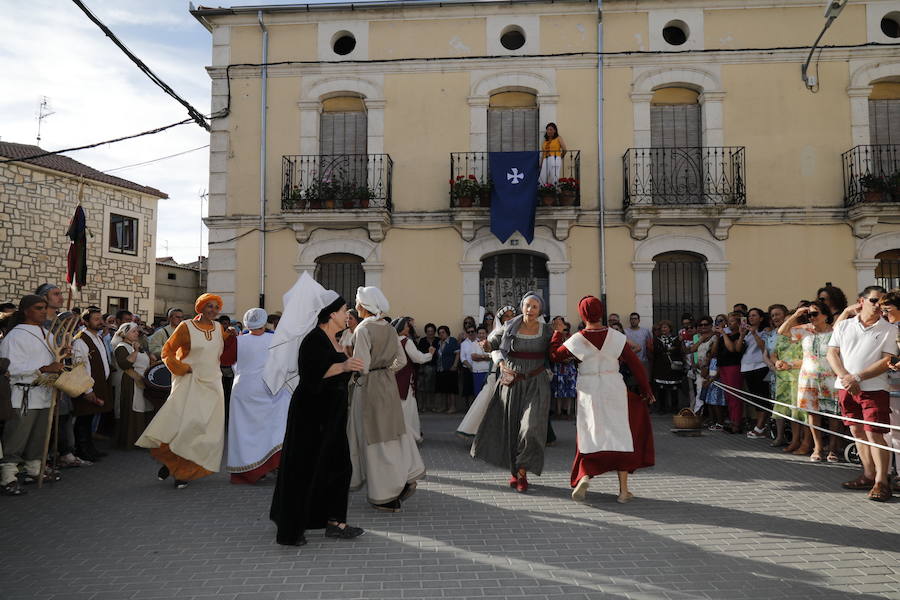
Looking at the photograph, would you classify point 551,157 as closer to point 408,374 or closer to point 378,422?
point 408,374

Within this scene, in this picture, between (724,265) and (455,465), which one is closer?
(455,465)

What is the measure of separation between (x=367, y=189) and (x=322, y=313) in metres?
9.49

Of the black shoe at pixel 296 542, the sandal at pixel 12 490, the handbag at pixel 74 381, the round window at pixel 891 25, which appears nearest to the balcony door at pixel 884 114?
the round window at pixel 891 25

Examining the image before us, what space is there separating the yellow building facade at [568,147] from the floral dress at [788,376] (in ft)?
16.9

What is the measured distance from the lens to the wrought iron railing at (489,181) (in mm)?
13781

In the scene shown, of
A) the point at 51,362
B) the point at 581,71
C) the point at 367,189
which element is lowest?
the point at 51,362

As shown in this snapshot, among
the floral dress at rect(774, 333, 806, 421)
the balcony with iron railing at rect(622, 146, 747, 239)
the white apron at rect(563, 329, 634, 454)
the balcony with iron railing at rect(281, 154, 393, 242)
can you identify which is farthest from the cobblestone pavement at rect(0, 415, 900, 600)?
the balcony with iron railing at rect(281, 154, 393, 242)

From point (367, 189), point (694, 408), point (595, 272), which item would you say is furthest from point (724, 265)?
point (367, 189)

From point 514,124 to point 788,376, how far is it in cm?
842

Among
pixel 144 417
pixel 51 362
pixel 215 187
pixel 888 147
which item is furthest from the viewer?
pixel 215 187

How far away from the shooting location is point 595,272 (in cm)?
1403

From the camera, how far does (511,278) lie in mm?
14477

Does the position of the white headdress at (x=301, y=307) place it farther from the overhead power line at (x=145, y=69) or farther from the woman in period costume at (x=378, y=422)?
the overhead power line at (x=145, y=69)

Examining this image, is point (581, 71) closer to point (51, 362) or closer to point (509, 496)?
point (509, 496)
